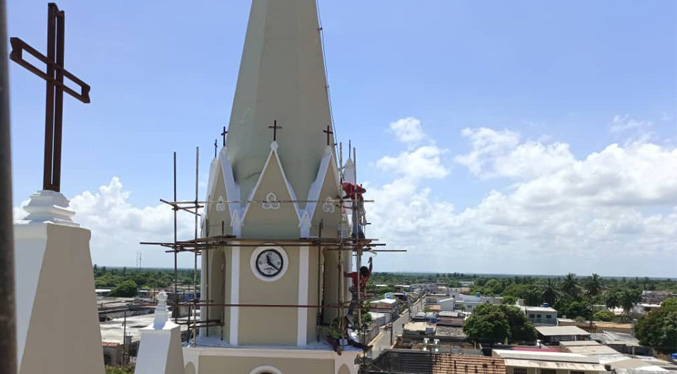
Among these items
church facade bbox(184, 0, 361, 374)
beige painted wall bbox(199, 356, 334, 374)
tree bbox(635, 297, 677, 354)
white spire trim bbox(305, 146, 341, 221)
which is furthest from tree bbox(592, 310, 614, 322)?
beige painted wall bbox(199, 356, 334, 374)

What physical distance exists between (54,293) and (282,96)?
9.89 m

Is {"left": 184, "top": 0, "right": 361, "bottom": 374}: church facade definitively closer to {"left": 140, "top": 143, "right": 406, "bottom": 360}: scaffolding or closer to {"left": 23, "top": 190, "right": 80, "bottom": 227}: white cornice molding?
{"left": 140, "top": 143, "right": 406, "bottom": 360}: scaffolding

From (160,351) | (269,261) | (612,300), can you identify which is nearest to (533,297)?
(612,300)

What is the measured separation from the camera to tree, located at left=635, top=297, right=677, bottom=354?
57.2 meters

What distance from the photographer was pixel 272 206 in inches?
514

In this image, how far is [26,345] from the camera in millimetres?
4086

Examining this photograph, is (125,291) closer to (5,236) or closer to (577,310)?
(577,310)

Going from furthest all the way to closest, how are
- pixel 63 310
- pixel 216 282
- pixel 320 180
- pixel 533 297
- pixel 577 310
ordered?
1. pixel 533 297
2. pixel 577 310
3. pixel 216 282
4. pixel 320 180
5. pixel 63 310

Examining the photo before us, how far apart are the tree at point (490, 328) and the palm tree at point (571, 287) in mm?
45868

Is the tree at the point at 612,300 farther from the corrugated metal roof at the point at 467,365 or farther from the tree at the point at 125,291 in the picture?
the tree at the point at 125,291

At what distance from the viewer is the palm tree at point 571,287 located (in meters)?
99.9

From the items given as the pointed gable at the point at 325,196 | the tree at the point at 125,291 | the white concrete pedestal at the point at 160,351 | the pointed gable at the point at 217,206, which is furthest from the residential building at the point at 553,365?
the tree at the point at 125,291

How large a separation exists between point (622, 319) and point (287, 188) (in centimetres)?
8384

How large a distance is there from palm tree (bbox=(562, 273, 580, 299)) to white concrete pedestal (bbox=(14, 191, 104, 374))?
105583mm
